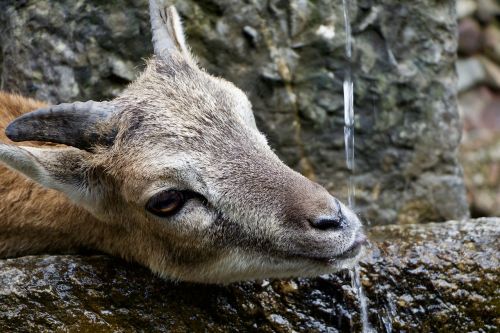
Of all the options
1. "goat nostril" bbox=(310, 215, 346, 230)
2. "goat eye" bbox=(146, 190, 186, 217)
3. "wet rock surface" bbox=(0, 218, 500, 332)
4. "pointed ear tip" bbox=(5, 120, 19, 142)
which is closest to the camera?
"goat nostril" bbox=(310, 215, 346, 230)

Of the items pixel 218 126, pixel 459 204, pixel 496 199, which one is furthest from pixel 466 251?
pixel 496 199

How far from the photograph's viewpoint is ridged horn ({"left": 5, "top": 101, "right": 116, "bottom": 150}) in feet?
17.8

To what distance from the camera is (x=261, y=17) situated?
8664mm

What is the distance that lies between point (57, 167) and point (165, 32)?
5.04ft

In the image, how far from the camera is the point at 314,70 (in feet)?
29.2

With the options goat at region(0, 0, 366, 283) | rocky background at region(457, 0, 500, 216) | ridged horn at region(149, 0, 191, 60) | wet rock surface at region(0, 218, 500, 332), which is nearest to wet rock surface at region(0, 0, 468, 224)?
ridged horn at region(149, 0, 191, 60)

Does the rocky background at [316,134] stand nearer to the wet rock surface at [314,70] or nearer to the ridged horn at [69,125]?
the wet rock surface at [314,70]

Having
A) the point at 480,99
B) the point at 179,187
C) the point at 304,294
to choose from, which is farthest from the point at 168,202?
the point at 480,99

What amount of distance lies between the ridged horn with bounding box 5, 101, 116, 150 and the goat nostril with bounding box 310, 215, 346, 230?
1.61 metres

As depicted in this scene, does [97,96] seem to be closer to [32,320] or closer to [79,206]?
[79,206]

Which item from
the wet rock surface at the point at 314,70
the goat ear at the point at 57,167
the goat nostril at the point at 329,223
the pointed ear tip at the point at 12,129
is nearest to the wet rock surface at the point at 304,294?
the goat ear at the point at 57,167

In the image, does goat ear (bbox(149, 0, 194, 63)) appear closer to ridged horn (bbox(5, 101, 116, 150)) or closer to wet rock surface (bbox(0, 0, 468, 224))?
ridged horn (bbox(5, 101, 116, 150))

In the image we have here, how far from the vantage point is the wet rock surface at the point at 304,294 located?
576cm

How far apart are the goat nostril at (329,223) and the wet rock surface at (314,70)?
3631 mm
